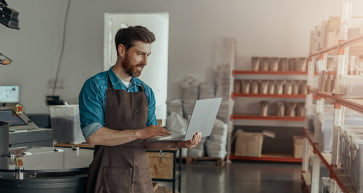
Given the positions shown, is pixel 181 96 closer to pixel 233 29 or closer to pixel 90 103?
pixel 233 29

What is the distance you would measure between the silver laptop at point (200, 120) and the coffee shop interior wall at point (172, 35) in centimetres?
682

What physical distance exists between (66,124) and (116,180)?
8.20 ft

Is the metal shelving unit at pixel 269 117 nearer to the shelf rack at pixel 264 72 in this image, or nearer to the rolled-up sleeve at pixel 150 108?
the shelf rack at pixel 264 72

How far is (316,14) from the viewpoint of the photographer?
354 inches

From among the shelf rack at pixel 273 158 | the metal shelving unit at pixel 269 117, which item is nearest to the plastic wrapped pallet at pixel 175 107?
the metal shelving unit at pixel 269 117

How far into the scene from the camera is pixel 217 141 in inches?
338

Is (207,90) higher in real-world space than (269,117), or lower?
higher

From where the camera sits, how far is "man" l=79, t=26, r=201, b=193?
8.30 feet

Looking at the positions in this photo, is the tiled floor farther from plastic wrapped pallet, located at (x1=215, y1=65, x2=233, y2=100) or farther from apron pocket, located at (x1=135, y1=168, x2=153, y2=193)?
apron pocket, located at (x1=135, y1=168, x2=153, y2=193)

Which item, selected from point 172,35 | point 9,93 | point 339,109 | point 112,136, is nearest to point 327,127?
point 339,109

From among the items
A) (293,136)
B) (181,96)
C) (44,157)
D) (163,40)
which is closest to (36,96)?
(181,96)

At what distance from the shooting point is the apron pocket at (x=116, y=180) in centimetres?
254

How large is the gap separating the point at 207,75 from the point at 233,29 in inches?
39.8

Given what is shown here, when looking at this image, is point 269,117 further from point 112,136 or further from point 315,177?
point 112,136
